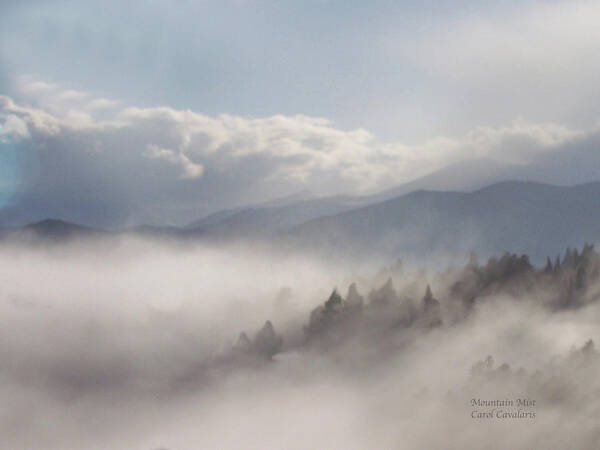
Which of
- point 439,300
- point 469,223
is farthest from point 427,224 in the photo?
point 439,300

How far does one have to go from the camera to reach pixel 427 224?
103 meters

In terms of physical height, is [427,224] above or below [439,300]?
above

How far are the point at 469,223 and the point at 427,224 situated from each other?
324 inches

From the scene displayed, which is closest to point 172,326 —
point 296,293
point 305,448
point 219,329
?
point 219,329

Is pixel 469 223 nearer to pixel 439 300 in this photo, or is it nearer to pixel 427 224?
pixel 427 224

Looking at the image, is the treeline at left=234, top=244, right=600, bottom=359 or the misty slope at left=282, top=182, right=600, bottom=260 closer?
the misty slope at left=282, top=182, right=600, bottom=260

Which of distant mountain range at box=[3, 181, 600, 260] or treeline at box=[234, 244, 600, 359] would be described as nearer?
distant mountain range at box=[3, 181, 600, 260]

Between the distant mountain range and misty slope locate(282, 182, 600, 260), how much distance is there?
0.13m

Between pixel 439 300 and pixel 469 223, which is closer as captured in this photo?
pixel 469 223

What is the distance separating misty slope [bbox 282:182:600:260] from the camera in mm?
89438

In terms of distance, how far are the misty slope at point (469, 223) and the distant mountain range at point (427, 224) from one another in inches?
5.2

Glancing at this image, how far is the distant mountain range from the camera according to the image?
293 ft

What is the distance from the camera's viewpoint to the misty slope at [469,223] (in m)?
89.4

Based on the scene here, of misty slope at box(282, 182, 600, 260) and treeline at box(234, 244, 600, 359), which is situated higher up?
misty slope at box(282, 182, 600, 260)
